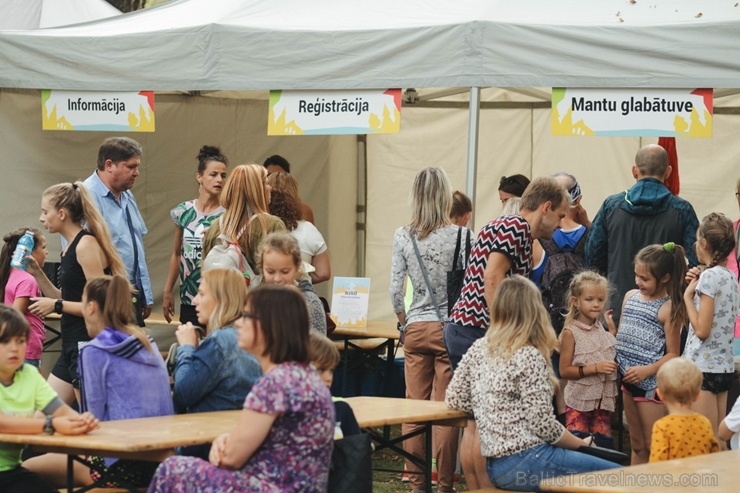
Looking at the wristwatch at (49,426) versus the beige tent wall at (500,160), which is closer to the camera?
the wristwatch at (49,426)

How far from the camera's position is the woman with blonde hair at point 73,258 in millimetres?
6223

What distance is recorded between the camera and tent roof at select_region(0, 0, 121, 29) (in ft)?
38.7

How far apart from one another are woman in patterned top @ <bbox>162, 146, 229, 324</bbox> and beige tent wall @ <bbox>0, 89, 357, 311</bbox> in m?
2.60

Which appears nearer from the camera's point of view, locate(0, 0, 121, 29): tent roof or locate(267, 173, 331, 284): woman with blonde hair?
locate(267, 173, 331, 284): woman with blonde hair

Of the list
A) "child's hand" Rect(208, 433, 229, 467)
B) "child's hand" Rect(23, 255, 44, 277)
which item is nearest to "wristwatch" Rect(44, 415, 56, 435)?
"child's hand" Rect(208, 433, 229, 467)

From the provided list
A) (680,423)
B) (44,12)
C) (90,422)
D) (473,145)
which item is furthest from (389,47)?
(44,12)

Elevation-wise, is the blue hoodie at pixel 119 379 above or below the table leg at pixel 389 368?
above

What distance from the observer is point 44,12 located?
12.2 m

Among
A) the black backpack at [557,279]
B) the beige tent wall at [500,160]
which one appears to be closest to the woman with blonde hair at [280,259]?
the black backpack at [557,279]

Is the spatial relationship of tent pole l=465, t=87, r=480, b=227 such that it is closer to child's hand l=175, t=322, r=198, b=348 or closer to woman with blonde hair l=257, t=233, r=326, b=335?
woman with blonde hair l=257, t=233, r=326, b=335

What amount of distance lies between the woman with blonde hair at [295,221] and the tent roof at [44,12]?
5.56m

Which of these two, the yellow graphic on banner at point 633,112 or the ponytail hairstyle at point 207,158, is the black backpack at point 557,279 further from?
the ponytail hairstyle at point 207,158

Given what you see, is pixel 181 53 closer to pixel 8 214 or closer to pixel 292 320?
pixel 8 214

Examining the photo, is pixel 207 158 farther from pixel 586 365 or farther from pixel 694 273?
pixel 694 273
